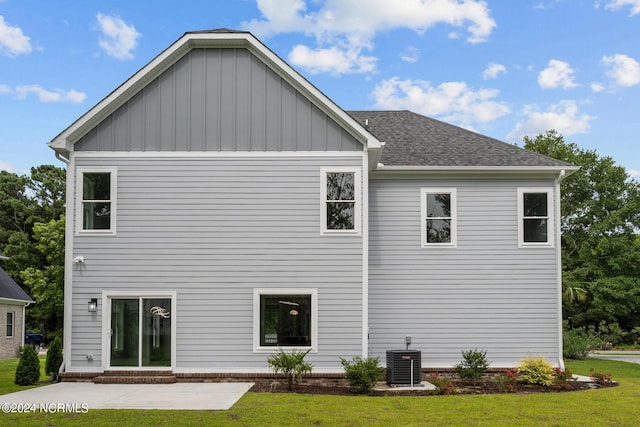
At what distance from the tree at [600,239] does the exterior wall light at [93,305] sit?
26.7m

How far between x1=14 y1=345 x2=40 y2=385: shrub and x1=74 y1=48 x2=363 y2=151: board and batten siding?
188 inches

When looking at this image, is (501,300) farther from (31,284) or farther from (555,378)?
(31,284)

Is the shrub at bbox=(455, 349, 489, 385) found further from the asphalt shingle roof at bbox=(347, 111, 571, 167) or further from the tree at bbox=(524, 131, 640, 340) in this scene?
the tree at bbox=(524, 131, 640, 340)

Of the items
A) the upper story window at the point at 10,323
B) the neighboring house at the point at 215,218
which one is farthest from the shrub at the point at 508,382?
the upper story window at the point at 10,323

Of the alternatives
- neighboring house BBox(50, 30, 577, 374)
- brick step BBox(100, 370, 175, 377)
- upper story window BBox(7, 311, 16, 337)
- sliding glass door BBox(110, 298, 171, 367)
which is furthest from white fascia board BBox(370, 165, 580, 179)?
upper story window BBox(7, 311, 16, 337)

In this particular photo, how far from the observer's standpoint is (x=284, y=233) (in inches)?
577

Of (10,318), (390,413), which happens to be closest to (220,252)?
(390,413)

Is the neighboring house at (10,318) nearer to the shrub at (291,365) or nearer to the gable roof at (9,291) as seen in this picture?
the gable roof at (9,291)

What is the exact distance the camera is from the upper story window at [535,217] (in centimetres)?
1616

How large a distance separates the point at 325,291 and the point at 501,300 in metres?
4.67

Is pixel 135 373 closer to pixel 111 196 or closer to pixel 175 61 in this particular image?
pixel 111 196

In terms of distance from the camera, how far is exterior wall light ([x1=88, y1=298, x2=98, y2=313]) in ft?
47.2

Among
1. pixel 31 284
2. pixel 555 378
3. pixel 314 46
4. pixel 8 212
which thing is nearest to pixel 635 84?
pixel 314 46

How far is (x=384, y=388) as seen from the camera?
43.4 feet
